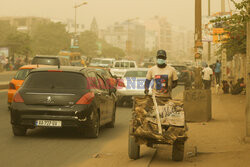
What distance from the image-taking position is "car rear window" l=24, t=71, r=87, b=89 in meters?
11.2

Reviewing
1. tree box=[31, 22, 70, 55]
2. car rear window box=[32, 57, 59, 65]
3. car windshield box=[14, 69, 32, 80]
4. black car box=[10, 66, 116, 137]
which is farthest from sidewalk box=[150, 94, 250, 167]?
tree box=[31, 22, 70, 55]

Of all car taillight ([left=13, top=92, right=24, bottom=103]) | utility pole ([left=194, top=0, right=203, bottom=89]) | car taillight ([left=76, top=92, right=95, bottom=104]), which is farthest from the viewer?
utility pole ([left=194, top=0, right=203, bottom=89])

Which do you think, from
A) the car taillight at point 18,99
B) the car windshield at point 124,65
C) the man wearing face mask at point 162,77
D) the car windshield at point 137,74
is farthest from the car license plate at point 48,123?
the car windshield at point 124,65

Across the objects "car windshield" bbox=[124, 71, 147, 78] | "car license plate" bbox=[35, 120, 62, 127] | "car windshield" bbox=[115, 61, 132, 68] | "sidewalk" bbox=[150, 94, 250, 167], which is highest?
"car windshield" bbox=[115, 61, 132, 68]

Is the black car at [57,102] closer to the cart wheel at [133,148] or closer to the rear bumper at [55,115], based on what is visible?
the rear bumper at [55,115]

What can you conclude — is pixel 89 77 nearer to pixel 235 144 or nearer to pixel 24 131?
pixel 24 131

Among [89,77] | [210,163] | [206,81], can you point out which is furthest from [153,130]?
[206,81]

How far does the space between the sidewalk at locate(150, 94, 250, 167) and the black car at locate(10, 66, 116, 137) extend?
1.79 meters

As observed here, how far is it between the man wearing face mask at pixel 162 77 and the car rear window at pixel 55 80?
2.54 meters

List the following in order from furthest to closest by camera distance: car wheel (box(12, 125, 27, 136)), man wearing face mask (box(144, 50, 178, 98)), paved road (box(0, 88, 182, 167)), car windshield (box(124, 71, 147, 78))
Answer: car windshield (box(124, 71, 147, 78)), car wheel (box(12, 125, 27, 136)), man wearing face mask (box(144, 50, 178, 98)), paved road (box(0, 88, 182, 167))

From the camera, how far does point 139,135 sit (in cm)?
798

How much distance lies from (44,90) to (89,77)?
44.1 inches

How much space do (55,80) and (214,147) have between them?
3627 mm

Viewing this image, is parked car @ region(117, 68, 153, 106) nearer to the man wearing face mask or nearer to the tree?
the man wearing face mask
